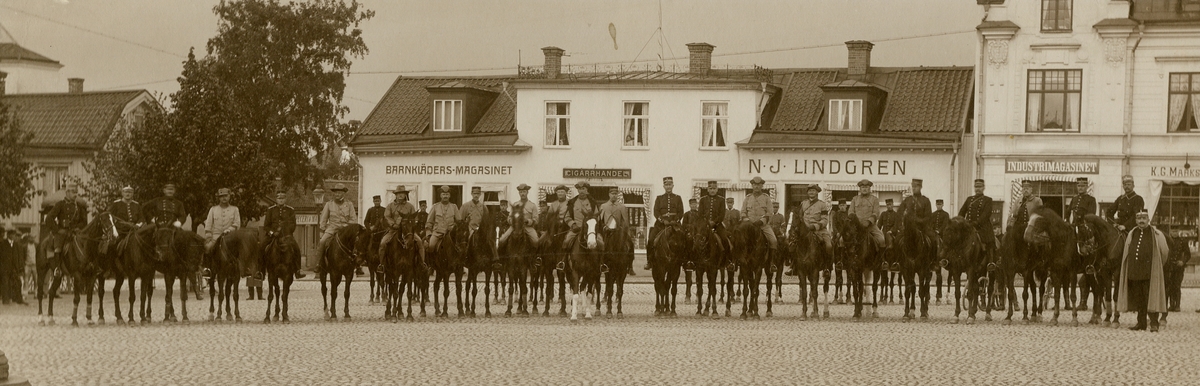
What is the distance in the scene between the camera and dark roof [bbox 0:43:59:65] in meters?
15.4

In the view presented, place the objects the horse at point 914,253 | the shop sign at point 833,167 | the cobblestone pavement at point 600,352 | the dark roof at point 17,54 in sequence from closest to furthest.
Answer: the cobblestone pavement at point 600,352 < the dark roof at point 17,54 < the horse at point 914,253 < the shop sign at point 833,167

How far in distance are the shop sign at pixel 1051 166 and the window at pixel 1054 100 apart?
0.90 m

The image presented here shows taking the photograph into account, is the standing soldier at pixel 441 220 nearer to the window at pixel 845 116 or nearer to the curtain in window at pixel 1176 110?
the window at pixel 845 116

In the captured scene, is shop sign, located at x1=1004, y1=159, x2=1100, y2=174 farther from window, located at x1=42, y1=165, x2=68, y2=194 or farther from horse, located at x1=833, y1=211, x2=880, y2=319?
window, located at x1=42, y1=165, x2=68, y2=194

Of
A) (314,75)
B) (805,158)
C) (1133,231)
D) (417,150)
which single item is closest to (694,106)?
(805,158)

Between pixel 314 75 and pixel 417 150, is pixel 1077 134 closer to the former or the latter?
pixel 417 150

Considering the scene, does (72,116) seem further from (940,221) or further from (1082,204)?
(1082,204)

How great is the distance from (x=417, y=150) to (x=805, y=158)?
39.2 ft

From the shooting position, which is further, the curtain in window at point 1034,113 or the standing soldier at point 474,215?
the curtain in window at point 1034,113

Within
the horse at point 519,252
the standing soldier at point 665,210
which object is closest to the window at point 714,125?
the horse at point 519,252

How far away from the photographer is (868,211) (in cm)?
2370

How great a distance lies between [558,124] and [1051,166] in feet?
48.1

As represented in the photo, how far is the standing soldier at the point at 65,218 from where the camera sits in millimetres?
22359

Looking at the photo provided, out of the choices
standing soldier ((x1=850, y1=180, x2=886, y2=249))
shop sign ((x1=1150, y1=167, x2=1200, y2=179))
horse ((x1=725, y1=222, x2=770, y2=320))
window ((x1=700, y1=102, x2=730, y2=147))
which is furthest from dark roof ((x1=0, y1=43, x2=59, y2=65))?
shop sign ((x1=1150, y1=167, x2=1200, y2=179))
